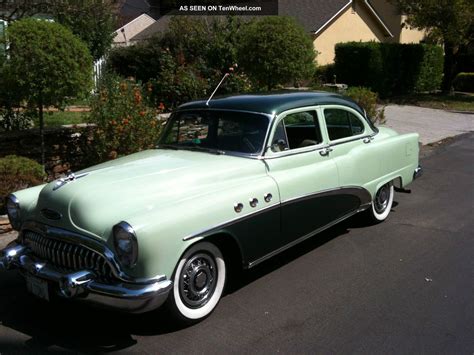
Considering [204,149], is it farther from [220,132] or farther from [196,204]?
[196,204]

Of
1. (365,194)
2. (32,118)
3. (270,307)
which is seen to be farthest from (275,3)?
(270,307)

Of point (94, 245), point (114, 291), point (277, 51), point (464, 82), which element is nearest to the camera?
point (114, 291)

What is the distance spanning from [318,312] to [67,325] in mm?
1875

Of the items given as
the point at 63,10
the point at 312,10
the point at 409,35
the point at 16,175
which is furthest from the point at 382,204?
the point at 409,35

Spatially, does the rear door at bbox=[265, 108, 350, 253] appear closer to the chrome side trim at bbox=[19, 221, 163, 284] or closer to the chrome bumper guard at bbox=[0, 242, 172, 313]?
the chrome bumper guard at bbox=[0, 242, 172, 313]

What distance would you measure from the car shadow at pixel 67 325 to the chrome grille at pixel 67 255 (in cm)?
49

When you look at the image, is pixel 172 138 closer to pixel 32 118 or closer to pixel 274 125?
pixel 274 125

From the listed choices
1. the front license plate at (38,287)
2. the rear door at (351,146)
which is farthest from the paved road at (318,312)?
the rear door at (351,146)

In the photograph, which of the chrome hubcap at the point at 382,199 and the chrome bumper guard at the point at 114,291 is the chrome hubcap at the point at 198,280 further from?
the chrome hubcap at the point at 382,199

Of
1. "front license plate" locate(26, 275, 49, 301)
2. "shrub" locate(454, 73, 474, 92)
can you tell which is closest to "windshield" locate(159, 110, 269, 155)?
"front license plate" locate(26, 275, 49, 301)

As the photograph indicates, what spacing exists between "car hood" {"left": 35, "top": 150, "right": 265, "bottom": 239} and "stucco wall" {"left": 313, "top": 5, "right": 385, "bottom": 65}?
818 inches

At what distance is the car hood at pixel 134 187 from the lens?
3590 mm

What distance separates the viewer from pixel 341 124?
568 cm

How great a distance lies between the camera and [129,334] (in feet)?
12.1
